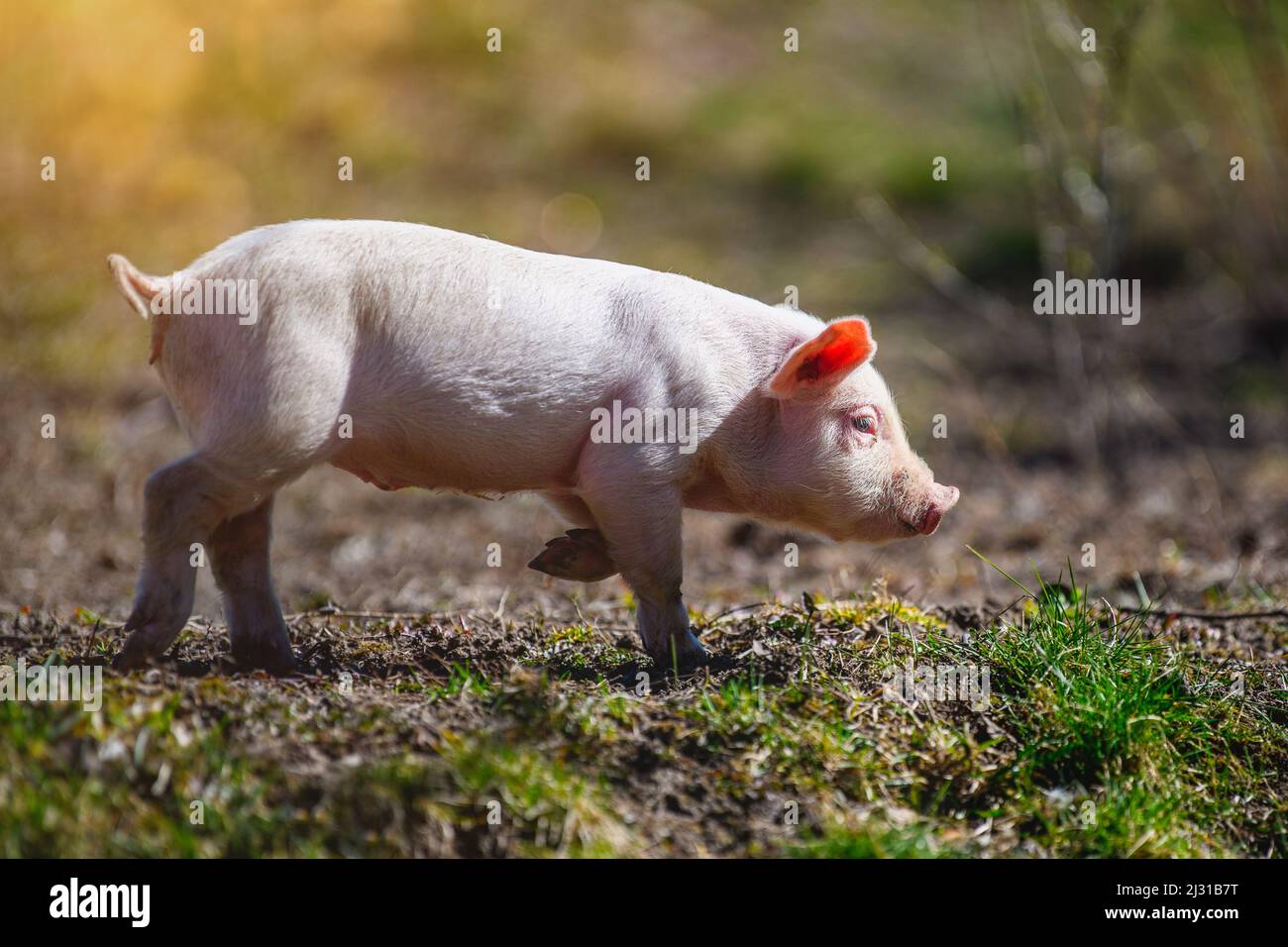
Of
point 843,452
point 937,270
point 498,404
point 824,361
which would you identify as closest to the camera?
point 498,404

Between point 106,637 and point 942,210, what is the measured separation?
10.7m

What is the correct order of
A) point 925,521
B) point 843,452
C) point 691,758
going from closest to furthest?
point 691,758 → point 843,452 → point 925,521

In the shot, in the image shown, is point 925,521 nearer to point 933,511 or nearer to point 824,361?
point 933,511

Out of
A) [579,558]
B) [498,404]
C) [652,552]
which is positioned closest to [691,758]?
[652,552]

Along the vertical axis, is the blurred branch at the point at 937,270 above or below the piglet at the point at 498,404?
above

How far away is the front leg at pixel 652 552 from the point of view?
168 inches

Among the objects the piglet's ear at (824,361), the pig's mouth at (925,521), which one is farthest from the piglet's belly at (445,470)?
the pig's mouth at (925,521)

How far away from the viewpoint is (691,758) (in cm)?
369

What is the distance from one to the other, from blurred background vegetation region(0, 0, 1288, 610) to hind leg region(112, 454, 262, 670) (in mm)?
4613

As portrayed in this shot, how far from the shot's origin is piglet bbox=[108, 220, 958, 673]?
3.90 m

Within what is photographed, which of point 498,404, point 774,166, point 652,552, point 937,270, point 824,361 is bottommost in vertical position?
point 652,552

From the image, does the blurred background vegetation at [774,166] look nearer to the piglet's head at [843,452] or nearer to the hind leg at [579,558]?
the piglet's head at [843,452]

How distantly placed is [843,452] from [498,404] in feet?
3.91

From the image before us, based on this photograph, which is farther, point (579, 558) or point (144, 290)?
point (579, 558)
